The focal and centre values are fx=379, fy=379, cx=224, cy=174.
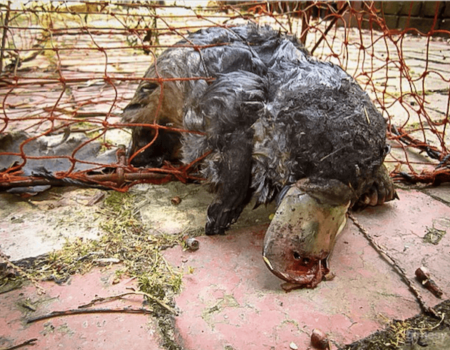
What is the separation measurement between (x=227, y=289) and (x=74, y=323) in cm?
53

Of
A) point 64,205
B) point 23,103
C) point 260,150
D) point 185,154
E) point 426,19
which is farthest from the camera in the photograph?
point 426,19

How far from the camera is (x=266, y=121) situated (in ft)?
5.27

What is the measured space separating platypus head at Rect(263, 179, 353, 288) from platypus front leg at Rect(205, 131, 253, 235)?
346 mm

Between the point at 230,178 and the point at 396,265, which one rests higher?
the point at 230,178

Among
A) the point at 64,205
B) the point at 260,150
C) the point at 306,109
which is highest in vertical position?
the point at 306,109

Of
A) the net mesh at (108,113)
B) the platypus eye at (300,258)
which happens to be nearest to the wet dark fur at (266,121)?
the net mesh at (108,113)

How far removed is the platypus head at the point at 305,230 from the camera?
53.5 inches

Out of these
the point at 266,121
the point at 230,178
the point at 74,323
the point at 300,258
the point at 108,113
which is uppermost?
the point at 266,121

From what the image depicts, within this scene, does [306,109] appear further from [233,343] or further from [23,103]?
[23,103]

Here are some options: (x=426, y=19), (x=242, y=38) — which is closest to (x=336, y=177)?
(x=242, y=38)

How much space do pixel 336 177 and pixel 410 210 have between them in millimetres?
798

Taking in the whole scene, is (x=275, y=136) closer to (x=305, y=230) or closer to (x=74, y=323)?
(x=305, y=230)

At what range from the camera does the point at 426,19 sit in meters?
6.64

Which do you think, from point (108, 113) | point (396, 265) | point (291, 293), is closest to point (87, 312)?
point (291, 293)
